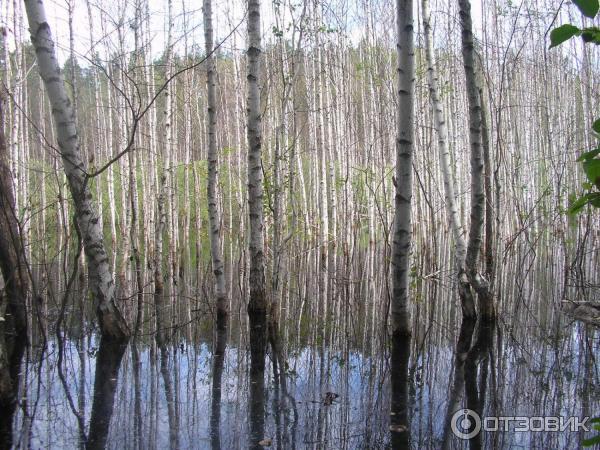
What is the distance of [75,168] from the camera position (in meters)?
4.60

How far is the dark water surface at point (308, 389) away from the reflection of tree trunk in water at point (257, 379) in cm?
1

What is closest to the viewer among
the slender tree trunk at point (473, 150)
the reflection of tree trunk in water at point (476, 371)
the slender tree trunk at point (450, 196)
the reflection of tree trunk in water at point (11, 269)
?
the reflection of tree trunk in water at point (476, 371)

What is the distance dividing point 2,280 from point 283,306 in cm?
366

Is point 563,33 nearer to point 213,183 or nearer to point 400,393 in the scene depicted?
point 400,393

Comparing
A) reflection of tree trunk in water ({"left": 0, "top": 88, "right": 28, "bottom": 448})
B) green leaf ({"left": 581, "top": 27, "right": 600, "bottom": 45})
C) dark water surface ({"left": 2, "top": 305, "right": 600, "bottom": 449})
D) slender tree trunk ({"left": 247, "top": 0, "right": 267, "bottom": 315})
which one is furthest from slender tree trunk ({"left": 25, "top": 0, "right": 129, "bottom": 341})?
green leaf ({"left": 581, "top": 27, "right": 600, "bottom": 45})

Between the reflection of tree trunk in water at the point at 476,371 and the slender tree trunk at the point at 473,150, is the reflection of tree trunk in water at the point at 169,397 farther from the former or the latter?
the slender tree trunk at the point at 473,150

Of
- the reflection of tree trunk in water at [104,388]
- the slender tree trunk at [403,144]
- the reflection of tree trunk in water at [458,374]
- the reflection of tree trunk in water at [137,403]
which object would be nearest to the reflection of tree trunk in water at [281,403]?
the reflection of tree trunk in water at [137,403]

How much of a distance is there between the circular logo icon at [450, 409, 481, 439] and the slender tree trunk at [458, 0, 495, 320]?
2398 millimetres

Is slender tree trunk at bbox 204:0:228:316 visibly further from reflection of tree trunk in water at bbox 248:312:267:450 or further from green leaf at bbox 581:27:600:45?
green leaf at bbox 581:27:600:45

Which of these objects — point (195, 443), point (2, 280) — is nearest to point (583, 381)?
point (195, 443)

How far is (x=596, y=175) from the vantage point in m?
1.02

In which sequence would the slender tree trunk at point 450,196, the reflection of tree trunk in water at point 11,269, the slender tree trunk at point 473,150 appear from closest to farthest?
the reflection of tree trunk in water at point 11,269, the slender tree trunk at point 473,150, the slender tree trunk at point 450,196

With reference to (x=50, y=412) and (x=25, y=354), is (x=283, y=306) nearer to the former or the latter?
(x=25, y=354)

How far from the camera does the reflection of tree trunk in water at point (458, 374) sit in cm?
304
